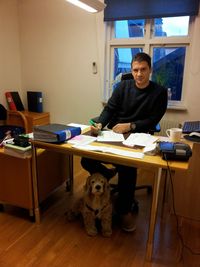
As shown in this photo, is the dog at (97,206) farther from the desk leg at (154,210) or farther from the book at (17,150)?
the book at (17,150)

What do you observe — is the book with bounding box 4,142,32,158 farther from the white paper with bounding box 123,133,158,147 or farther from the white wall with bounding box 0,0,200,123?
the white wall with bounding box 0,0,200,123

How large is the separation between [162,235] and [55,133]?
45.6 inches

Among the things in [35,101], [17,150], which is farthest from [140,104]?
[35,101]

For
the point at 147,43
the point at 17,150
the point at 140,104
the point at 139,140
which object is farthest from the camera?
the point at 147,43

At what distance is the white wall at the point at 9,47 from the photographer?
3.84 meters

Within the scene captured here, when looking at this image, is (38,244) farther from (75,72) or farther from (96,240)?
(75,72)

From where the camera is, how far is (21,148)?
1.86 meters

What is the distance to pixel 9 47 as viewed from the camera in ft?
13.1

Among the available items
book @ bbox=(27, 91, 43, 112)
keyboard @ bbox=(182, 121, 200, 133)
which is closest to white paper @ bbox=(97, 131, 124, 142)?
keyboard @ bbox=(182, 121, 200, 133)

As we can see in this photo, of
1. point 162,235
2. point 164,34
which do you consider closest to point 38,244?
point 162,235

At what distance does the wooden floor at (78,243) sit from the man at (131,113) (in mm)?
203

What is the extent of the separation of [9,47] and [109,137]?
119 inches

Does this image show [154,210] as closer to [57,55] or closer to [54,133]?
[54,133]

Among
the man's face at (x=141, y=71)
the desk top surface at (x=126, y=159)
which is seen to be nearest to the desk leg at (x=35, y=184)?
the desk top surface at (x=126, y=159)
